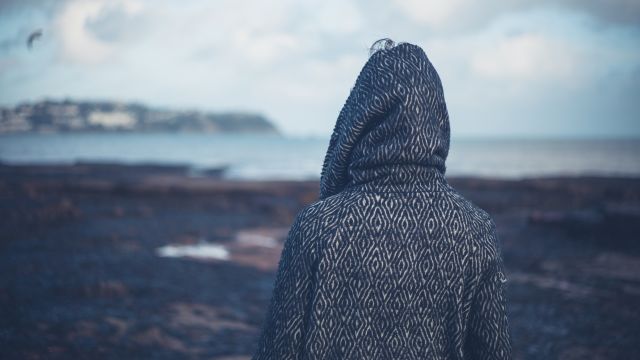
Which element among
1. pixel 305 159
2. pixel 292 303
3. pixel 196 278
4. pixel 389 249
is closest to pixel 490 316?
pixel 389 249

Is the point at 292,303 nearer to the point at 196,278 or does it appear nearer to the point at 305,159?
the point at 196,278

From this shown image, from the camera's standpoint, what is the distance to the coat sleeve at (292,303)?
A: 1.59 metres

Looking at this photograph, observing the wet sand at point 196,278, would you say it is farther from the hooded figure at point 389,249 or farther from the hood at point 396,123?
the hood at point 396,123

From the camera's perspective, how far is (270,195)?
71.8ft

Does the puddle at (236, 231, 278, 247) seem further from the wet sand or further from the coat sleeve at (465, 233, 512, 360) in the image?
the coat sleeve at (465, 233, 512, 360)

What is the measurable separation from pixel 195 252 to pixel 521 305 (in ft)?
21.1

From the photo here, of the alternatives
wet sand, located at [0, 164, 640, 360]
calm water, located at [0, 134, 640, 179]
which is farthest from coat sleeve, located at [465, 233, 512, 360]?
calm water, located at [0, 134, 640, 179]

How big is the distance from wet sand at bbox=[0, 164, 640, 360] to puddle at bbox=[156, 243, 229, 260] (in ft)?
0.12

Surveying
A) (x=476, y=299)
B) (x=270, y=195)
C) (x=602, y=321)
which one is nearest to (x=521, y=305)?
(x=602, y=321)

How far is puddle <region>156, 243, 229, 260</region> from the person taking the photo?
10.2m

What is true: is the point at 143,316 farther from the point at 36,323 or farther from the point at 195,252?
the point at 195,252

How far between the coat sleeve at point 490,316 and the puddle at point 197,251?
8795 millimetres

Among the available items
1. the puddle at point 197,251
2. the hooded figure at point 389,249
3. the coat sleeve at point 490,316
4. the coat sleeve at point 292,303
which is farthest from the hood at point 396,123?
the puddle at point 197,251

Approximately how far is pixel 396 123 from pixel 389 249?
0.39 m
